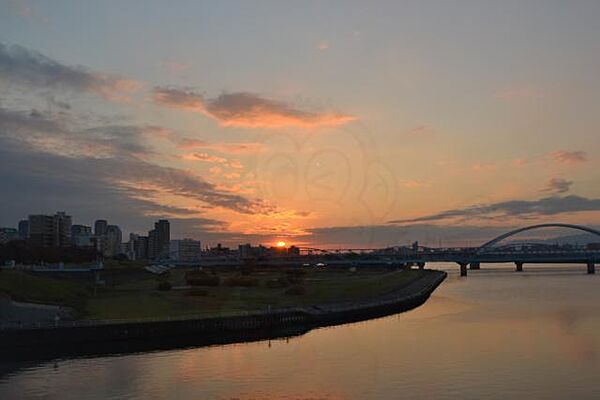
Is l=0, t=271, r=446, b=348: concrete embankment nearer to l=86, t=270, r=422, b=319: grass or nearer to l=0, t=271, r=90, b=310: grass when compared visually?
l=86, t=270, r=422, b=319: grass

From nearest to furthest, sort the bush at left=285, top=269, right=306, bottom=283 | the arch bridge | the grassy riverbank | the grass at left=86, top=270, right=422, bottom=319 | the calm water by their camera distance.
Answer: the calm water
the grass at left=86, top=270, right=422, bottom=319
the grassy riverbank
the bush at left=285, top=269, right=306, bottom=283
the arch bridge

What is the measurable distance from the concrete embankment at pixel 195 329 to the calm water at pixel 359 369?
2.11 metres

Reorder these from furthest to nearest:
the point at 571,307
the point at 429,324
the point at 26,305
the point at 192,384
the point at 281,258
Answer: the point at 281,258, the point at 571,307, the point at 429,324, the point at 26,305, the point at 192,384

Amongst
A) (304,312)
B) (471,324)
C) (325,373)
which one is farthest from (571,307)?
(325,373)

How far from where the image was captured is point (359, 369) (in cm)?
2319

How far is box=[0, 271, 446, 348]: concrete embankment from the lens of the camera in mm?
26703

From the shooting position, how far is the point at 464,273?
11775 centimetres

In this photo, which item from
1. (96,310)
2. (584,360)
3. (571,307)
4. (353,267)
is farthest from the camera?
(353,267)

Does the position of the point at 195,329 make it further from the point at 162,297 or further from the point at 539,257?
the point at 539,257

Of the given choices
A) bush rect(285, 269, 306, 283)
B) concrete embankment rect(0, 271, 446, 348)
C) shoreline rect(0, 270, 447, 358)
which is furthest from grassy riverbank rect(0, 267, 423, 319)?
bush rect(285, 269, 306, 283)

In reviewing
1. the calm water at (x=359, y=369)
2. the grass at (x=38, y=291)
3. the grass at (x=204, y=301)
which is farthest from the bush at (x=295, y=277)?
the calm water at (x=359, y=369)

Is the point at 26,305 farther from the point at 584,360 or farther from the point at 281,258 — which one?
the point at 281,258

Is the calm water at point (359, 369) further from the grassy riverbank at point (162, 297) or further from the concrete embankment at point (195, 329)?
the grassy riverbank at point (162, 297)

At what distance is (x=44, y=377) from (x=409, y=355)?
13963 millimetres
